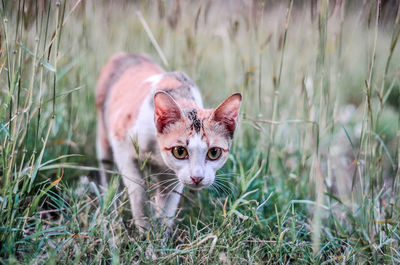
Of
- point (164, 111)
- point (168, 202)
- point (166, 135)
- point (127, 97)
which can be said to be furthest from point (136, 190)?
Answer: point (127, 97)

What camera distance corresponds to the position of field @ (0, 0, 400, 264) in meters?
1.60

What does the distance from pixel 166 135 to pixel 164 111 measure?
127 millimetres

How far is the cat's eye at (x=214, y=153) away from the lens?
184cm

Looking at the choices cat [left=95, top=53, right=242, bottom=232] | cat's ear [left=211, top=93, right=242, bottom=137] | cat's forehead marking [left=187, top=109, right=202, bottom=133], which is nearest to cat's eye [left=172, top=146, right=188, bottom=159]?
cat [left=95, top=53, right=242, bottom=232]

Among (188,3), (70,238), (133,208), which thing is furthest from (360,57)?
(70,238)

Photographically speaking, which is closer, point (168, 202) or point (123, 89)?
point (168, 202)

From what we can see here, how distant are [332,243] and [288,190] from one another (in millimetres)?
533

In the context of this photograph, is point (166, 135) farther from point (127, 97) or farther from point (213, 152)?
point (127, 97)

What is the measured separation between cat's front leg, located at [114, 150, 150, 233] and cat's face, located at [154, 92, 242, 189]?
0.26 meters

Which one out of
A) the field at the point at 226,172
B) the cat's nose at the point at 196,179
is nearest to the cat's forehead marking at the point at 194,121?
the cat's nose at the point at 196,179

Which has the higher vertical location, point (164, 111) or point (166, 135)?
point (164, 111)

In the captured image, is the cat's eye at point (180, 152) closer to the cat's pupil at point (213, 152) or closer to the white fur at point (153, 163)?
the white fur at point (153, 163)

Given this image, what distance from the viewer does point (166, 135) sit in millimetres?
1898

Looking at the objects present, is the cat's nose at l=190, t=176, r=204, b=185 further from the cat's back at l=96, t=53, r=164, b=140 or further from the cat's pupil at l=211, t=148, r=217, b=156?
the cat's back at l=96, t=53, r=164, b=140
